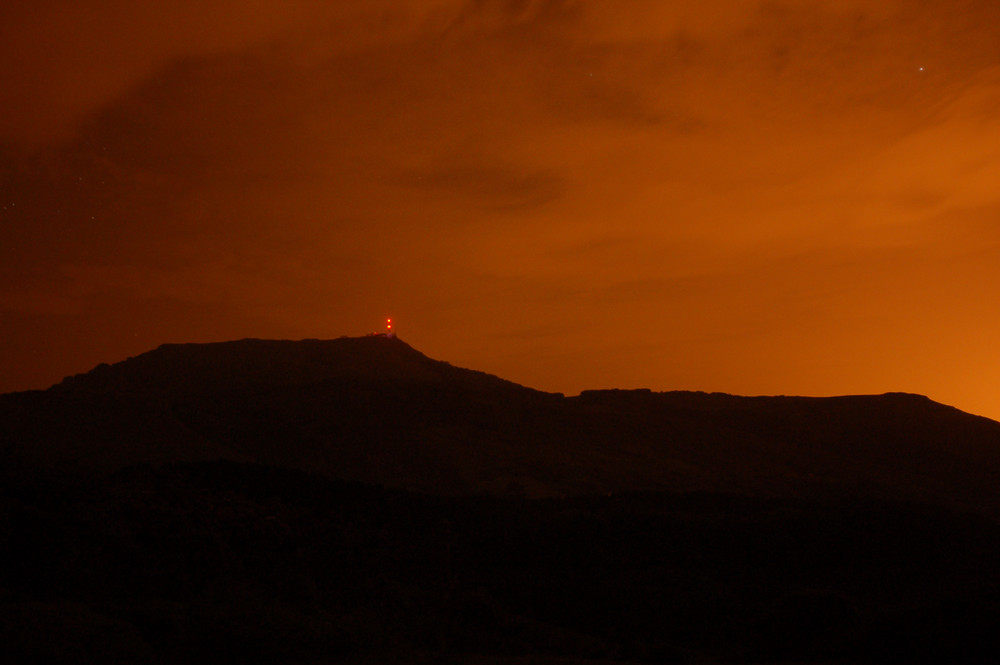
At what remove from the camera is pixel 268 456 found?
45.9m

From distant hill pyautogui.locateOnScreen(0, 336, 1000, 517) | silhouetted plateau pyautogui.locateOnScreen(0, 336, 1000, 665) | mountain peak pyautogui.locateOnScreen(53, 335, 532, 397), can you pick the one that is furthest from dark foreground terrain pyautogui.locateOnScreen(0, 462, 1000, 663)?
mountain peak pyautogui.locateOnScreen(53, 335, 532, 397)

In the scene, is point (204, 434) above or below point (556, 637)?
above

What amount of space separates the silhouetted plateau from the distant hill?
0.85ft

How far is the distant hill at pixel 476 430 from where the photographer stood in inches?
1762

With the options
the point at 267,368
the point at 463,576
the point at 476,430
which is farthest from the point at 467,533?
the point at 267,368

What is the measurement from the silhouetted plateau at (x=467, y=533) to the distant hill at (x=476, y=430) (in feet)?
0.85

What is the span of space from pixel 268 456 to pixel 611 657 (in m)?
33.0

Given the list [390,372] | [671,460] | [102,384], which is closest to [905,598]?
[671,460]

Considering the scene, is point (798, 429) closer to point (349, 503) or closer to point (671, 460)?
point (671, 460)

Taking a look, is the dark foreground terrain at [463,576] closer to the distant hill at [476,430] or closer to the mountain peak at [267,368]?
the distant hill at [476,430]

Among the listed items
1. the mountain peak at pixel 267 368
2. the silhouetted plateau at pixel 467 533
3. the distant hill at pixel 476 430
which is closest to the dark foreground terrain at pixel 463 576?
the silhouetted plateau at pixel 467 533

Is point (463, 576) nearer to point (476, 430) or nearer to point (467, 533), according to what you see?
point (467, 533)

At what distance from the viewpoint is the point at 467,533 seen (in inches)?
1096

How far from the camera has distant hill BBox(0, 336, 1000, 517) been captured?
44.8m
